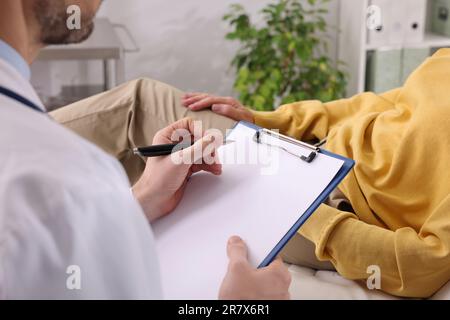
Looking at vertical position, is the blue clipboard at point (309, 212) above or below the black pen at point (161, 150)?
below

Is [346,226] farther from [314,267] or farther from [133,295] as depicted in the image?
[133,295]

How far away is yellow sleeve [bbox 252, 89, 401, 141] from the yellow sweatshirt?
0.20 feet

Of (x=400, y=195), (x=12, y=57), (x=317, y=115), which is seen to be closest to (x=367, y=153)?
(x=400, y=195)

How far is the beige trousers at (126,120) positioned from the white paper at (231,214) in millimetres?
356

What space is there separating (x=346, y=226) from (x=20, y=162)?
717mm

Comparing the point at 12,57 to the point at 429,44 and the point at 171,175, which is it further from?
the point at 429,44

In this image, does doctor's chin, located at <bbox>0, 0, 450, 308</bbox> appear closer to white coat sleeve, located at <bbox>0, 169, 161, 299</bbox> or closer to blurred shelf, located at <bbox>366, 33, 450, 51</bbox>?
white coat sleeve, located at <bbox>0, 169, 161, 299</bbox>

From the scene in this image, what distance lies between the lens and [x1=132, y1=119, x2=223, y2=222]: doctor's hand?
38.7 inches

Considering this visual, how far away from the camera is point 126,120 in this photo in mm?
1385

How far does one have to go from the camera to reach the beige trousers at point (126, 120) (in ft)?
4.52

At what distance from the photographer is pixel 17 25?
0.58 m

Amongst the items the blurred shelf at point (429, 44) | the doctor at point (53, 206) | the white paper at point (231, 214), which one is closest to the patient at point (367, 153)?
the white paper at point (231, 214)

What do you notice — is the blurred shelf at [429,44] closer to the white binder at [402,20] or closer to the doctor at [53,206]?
the white binder at [402,20]
